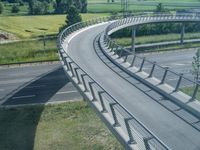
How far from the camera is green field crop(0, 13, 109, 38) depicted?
292 feet

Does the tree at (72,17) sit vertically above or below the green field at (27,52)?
above

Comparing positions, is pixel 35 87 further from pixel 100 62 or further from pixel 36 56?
pixel 36 56

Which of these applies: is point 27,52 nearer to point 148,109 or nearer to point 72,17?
point 72,17

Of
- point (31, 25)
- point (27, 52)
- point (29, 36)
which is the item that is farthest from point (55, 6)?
point (27, 52)

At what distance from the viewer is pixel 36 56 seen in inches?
2461

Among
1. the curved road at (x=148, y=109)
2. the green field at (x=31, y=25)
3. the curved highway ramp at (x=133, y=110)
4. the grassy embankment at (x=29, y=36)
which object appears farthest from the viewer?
the green field at (x=31, y=25)

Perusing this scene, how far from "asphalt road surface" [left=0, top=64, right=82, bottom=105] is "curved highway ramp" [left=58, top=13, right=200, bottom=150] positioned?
742cm

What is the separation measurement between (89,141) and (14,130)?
764 cm

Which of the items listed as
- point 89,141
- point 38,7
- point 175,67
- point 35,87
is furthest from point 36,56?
point 38,7

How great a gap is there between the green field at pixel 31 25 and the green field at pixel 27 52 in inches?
394

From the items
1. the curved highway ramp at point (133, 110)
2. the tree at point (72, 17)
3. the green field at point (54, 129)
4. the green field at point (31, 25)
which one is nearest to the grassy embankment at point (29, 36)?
the green field at point (31, 25)

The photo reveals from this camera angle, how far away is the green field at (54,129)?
30.3 m

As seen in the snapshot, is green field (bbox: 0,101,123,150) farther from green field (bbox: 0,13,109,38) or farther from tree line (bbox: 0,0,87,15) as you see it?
tree line (bbox: 0,0,87,15)

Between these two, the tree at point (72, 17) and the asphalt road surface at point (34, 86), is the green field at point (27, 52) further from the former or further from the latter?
the tree at point (72, 17)
